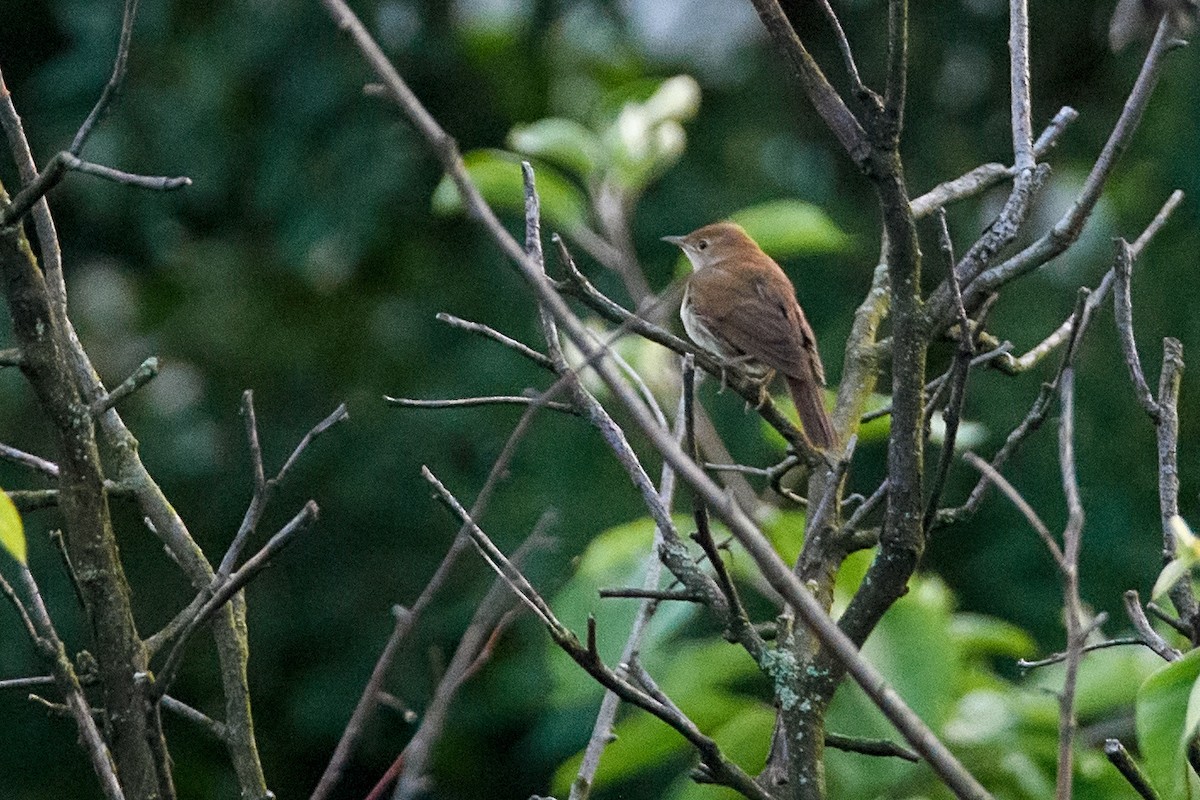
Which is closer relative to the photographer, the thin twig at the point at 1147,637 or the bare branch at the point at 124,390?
the thin twig at the point at 1147,637

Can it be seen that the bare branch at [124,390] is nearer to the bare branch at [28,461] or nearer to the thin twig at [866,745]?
the bare branch at [28,461]

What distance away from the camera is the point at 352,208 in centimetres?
666

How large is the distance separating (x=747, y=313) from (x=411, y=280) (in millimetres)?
2956

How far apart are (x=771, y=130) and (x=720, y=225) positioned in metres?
2.09

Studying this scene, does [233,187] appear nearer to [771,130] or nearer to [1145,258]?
[771,130]

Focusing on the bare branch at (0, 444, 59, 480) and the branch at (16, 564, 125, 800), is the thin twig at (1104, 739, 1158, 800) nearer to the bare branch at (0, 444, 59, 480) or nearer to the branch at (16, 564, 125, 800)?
the branch at (16, 564, 125, 800)

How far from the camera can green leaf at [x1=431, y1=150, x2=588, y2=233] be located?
12.0 feet

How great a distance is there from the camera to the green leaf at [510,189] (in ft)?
12.0

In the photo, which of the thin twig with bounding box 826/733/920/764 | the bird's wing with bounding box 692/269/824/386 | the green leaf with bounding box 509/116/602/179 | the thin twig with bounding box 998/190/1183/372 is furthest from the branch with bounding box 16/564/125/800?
the bird's wing with bounding box 692/269/824/386

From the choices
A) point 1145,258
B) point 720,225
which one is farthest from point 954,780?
point 1145,258

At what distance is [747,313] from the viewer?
4488mm

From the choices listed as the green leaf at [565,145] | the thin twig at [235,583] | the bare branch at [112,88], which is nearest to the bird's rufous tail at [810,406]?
the green leaf at [565,145]

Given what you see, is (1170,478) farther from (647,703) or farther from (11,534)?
(11,534)

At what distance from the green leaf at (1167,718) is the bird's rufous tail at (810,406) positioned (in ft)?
4.25
